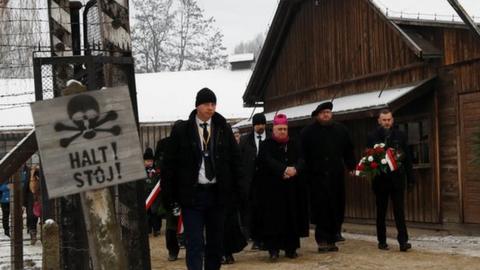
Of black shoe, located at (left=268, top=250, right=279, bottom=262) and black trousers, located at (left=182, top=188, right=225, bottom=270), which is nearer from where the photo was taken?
black trousers, located at (left=182, top=188, right=225, bottom=270)

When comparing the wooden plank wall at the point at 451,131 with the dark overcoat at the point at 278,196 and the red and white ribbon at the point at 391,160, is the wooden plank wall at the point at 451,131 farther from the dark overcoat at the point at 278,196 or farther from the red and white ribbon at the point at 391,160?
the dark overcoat at the point at 278,196

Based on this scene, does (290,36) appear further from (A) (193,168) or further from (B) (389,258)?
(A) (193,168)

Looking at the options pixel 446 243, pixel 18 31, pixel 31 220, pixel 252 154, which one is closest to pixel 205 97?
pixel 252 154

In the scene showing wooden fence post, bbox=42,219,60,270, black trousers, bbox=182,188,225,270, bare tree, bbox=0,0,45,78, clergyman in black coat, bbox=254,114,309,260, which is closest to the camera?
wooden fence post, bbox=42,219,60,270

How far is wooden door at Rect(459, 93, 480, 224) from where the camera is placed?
39.6 ft

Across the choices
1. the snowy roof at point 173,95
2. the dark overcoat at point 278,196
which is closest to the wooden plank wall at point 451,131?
the dark overcoat at point 278,196

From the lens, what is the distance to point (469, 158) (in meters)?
12.3

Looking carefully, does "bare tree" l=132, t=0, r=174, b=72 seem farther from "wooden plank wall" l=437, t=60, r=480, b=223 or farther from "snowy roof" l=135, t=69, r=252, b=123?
"wooden plank wall" l=437, t=60, r=480, b=223

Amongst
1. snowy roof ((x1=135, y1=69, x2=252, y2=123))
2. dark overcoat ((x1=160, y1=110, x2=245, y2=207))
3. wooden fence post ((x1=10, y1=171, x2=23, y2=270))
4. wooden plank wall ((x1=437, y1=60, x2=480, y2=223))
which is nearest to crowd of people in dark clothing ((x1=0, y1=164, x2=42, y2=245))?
wooden fence post ((x1=10, y1=171, x2=23, y2=270))

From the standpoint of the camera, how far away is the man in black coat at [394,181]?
10.1 m

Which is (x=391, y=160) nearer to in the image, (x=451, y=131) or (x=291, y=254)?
(x=291, y=254)

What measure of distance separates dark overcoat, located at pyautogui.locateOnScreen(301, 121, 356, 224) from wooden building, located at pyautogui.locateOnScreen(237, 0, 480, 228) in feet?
8.23

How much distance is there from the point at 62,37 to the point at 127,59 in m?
0.90

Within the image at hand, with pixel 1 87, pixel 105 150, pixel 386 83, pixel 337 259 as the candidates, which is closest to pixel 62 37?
pixel 105 150
